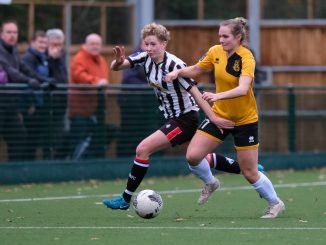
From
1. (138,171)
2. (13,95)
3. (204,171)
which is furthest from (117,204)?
(13,95)

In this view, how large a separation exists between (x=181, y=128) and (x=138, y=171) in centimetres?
71

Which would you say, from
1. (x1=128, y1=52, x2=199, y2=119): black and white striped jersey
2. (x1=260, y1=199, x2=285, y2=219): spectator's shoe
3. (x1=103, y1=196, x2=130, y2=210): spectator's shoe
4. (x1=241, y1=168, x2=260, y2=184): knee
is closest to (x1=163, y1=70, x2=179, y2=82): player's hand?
(x1=128, y1=52, x2=199, y2=119): black and white striped jersey

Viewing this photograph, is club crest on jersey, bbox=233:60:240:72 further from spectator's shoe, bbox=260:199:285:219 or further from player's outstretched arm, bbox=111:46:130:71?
spectator's shoe, bbox=260:199:285:219

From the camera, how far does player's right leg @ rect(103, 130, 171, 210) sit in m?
12.4

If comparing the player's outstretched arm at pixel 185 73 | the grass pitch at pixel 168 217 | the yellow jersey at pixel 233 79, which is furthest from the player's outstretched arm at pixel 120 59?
the grass pitch at pixel 168 217

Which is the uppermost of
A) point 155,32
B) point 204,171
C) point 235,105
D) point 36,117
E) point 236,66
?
point 155,32

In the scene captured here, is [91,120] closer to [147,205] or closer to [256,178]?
[256,178]

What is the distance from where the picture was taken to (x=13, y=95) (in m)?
17.0

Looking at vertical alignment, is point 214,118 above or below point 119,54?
below

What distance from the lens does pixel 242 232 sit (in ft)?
34.7

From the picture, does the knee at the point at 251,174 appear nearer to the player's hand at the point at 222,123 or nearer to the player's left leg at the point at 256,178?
the player's left leg at the point at 256,178

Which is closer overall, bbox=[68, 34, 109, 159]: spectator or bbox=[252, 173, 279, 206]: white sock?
bbox=[252, 173, 279, 206]: white sock

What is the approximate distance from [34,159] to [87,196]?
101 inches

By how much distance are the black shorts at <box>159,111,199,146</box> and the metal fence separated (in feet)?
15.3
